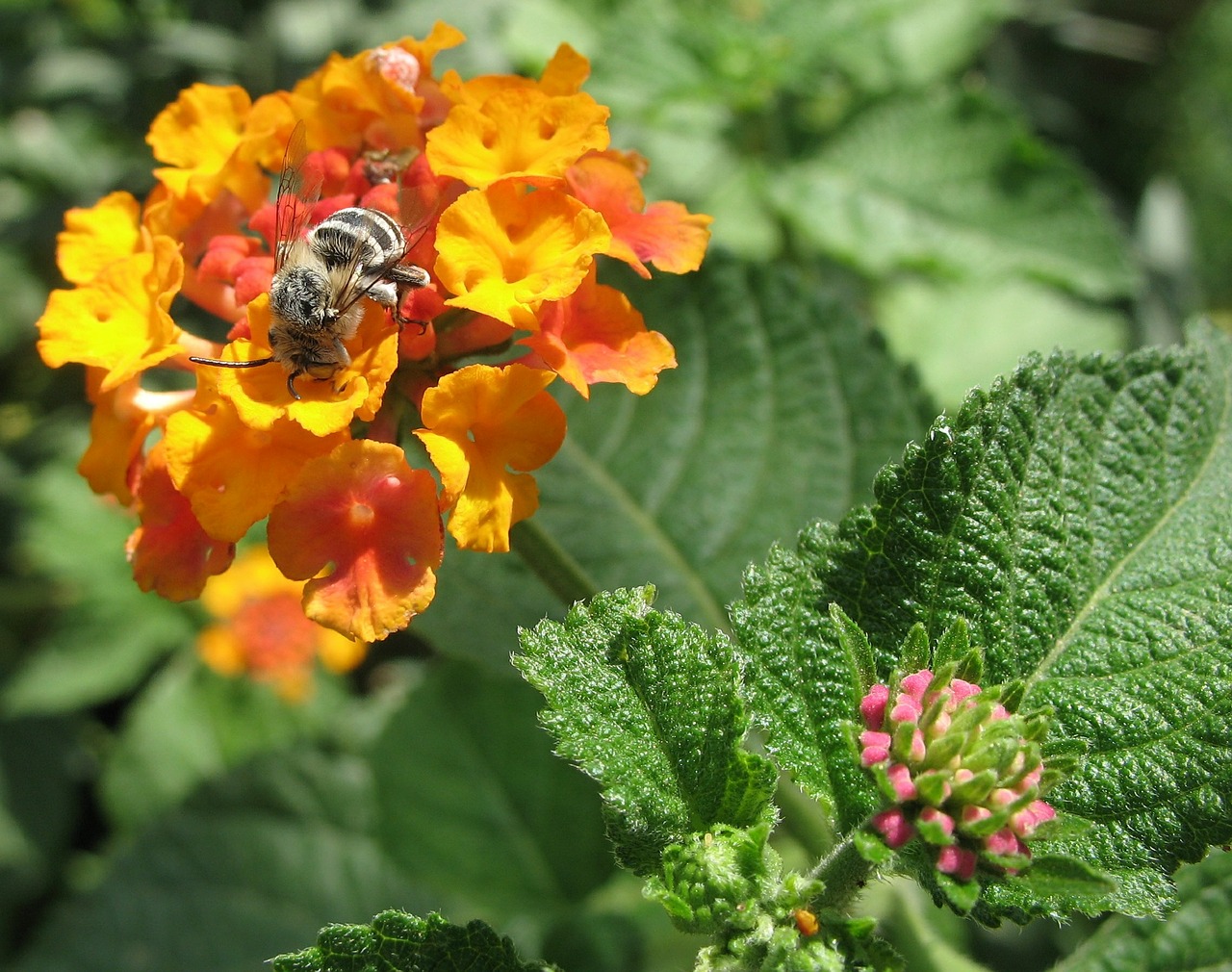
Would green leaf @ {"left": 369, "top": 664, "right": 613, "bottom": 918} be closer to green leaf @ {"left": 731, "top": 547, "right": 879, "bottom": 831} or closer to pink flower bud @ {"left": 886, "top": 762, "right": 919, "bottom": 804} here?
green leaf @ {"left": 731, "top": 547, "right": 879, "bottom": 831}

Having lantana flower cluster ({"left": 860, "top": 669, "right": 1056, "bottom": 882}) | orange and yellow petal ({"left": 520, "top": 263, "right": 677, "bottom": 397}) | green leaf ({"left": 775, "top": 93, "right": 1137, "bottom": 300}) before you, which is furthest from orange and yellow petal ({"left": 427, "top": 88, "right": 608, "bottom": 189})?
green leaf ({"left": 775, "top": 93, "right": 1137, "bottom": 300})

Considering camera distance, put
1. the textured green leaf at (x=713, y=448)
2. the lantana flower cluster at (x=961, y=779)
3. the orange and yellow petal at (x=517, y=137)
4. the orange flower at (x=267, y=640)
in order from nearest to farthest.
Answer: the lantana flower cluster at (x=961, y=779)
the orange and yellow petal at (x=517, y=137)
the textured green leaf at (x=713, y=448)
the orange flower at (x=267, y=640)

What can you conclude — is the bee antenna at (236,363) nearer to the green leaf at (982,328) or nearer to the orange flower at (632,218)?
the orange flower at (632,218)

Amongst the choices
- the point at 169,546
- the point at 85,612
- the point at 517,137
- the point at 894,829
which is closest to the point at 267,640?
the point at 85,612

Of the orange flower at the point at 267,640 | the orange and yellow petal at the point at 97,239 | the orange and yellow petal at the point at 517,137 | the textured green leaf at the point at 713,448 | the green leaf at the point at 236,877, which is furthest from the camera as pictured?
the orange flower at the point at 267,640

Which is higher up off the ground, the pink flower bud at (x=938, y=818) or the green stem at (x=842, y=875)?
the pink flower bud at (x=938, y=818)

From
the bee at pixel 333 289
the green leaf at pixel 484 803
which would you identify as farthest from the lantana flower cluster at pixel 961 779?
the green leaf at pixel 484 803
